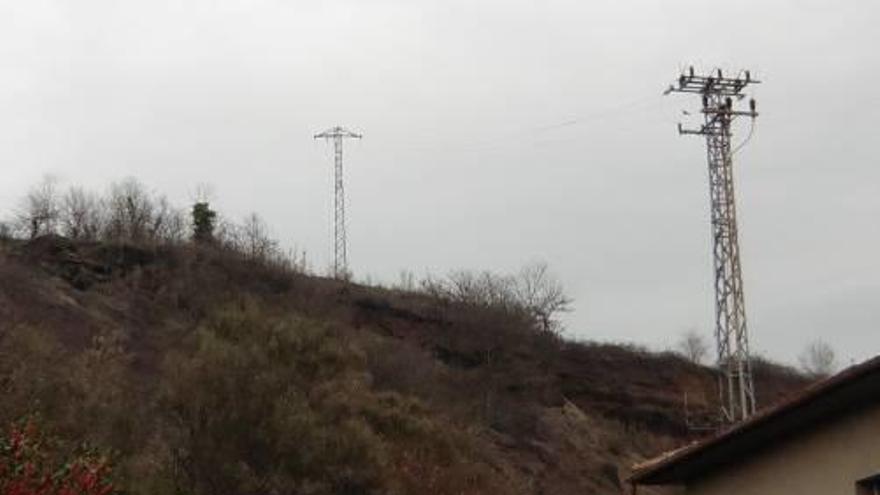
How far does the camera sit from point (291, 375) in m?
30.1

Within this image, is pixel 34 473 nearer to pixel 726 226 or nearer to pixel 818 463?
pixel 818 463

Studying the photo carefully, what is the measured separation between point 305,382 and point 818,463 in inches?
719

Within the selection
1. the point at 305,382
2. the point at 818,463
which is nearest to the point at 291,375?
the point at 305,382

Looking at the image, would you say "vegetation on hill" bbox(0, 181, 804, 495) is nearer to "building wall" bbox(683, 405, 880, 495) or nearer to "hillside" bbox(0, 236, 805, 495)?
"hillside" bbox(0, 236, 805, 495)

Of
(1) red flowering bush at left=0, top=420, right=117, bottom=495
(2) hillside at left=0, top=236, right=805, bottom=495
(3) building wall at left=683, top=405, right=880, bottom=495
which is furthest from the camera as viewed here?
(2) hillside at left=0, top=236, right=805, bottom=495

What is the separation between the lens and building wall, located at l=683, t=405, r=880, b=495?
13742 millimetres

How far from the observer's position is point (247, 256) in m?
51.5

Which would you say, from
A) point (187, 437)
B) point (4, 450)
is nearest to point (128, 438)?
point (187, 437)

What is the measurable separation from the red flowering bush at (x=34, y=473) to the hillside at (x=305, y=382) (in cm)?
833

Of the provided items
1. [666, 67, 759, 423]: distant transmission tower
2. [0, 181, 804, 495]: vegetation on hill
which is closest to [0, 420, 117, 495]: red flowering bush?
[0, 181, 804, 495]: vegetation on hill

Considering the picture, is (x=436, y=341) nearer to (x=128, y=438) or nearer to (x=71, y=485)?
(x=128, y=438)

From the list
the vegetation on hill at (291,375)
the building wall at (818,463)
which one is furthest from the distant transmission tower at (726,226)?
the building wall at (818,463)

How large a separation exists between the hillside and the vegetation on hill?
72 mm

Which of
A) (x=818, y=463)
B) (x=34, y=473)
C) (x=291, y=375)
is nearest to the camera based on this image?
(x=34, y=473)
